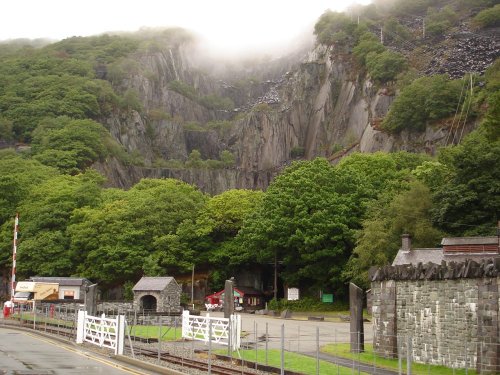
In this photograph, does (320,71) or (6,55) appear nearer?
(320,71)

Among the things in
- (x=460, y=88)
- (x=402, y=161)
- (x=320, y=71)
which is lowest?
(x=402, y=161)

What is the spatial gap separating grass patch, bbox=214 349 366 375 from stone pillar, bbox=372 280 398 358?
3.23 m

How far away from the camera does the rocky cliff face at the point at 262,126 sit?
115m

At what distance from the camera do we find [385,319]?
94.2ft

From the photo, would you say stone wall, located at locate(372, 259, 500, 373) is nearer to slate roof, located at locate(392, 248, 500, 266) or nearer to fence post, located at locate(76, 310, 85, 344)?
slate roof, located at locate(392, 248, 500, 266)

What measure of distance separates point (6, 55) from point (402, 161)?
133 meters

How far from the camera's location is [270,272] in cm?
7812

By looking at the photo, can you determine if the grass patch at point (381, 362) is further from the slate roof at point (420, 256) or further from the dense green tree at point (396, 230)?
the dense green tree at point (396, 230)

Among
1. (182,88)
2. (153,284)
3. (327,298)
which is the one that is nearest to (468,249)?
(327,298)

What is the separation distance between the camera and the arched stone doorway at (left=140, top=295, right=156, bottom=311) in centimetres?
6041

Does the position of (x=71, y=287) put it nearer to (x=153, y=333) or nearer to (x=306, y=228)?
(x=306, y=228)

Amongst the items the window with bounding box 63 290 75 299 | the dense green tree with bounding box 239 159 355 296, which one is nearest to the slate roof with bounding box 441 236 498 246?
the dense green tree with bounding box 239 159 355 296

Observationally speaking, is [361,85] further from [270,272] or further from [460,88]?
[270,272]

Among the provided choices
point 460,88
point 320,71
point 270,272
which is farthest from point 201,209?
point 320,71
